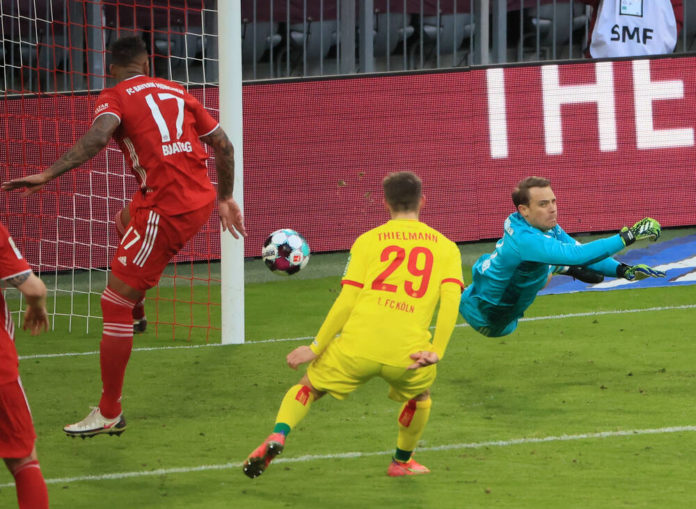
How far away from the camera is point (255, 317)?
10.9m

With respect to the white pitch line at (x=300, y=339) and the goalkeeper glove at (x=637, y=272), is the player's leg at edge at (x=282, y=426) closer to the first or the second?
the goalkeeper glove at (x=637, y=272)

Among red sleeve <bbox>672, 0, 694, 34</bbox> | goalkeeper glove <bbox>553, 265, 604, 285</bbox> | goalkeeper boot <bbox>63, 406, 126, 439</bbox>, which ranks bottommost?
goalkeeper boot <bbox>63, 406, 126, 439</bbox>

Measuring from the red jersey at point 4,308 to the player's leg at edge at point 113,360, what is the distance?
1920 millimetres

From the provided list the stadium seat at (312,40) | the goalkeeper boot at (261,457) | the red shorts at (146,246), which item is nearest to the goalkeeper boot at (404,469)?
the goalkeeper boot at (261,457)

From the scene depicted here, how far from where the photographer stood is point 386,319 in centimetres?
586

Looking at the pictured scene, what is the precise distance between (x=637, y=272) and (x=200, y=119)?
2.62 meters

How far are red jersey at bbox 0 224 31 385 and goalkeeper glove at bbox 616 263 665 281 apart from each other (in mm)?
3815

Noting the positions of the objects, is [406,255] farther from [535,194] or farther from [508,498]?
[535,194]

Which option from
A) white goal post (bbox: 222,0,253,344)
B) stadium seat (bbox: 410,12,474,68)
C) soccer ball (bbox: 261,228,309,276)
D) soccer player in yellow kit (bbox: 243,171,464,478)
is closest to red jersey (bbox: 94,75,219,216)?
soccer player in yellow kit (bbox: 243,171,464,478)

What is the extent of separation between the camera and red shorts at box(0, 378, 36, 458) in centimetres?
484

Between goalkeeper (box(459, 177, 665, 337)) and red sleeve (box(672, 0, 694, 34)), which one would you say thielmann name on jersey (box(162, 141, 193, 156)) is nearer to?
goalkeeper (box(459, 177, 665, 337))

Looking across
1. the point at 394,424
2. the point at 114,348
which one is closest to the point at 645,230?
the point at 394,424

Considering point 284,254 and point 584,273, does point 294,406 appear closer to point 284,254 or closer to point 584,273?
point 584,273

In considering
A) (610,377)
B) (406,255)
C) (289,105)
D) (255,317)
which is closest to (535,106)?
(289,105)
